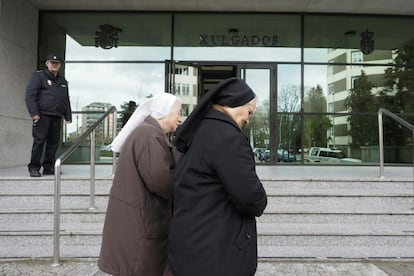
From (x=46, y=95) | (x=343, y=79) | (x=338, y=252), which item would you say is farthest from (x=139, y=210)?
(x=343, y=79)

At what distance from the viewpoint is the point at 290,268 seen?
3.45m

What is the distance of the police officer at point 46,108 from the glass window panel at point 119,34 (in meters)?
3.38

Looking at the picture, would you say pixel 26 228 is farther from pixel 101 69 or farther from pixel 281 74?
pixel 281 74

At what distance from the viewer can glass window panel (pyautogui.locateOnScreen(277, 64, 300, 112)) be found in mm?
8539

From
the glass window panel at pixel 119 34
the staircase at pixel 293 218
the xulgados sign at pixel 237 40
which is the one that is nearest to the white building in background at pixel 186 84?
the glass window panel at pixel 119 34

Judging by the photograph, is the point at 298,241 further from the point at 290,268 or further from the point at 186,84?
the point at 186,84

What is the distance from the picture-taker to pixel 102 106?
338 inches

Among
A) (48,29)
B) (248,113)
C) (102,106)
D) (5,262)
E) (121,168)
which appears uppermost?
(48,29)

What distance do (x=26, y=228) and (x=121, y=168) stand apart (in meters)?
2.85

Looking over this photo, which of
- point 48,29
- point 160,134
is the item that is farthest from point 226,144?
point 48,29

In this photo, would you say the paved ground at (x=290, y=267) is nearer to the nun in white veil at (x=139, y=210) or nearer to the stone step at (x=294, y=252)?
the stone step at (x=294, y=252)

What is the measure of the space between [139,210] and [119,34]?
24.9ft

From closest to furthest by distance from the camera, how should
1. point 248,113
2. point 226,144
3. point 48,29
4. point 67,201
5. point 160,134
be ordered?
point 226,144 < point 248,113 < point 160,134 < point 67,201 < point 48,29

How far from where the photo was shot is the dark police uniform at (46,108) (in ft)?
17.0
